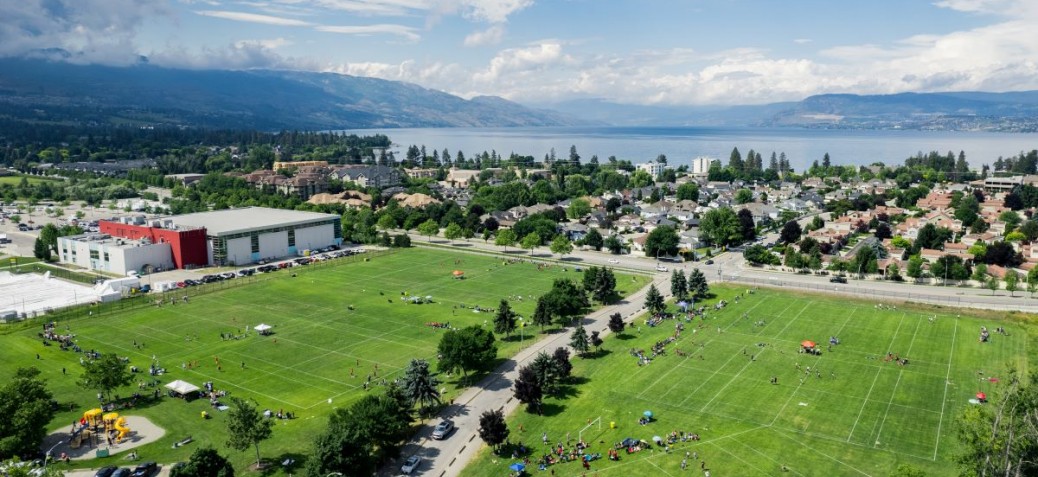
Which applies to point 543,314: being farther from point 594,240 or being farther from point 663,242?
point 594,240

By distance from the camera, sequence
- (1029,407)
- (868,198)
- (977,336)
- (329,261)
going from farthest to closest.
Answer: (868,198) < (329,261) < (977,336) < (1029,407)

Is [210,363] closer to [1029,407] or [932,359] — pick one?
[1029,407]

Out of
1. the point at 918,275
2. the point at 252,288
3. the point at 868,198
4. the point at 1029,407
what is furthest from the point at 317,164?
the point at 1029,407

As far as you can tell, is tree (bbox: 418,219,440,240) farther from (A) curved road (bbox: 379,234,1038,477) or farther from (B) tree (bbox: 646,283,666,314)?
(B) tree (bbox: 646,283,666,314)

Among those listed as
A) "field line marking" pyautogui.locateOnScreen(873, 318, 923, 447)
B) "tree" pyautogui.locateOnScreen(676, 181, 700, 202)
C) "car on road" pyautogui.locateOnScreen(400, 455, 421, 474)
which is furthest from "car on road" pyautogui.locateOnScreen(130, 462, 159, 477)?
"tree" pyautogui.locateOnScreen(676, 181, 700, 202)

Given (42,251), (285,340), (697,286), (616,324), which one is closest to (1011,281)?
(697,286)

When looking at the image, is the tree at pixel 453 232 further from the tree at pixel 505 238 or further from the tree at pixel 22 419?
the tree at pixel 22 419
